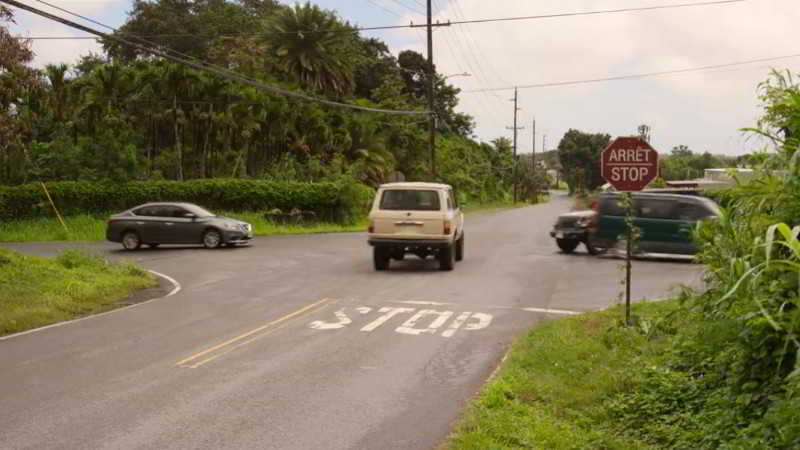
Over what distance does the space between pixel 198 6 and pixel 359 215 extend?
129 ft

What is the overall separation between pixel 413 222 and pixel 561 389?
1089cm

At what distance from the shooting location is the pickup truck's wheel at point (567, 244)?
77.9 ft

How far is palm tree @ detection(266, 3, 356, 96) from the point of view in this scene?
4994 cm

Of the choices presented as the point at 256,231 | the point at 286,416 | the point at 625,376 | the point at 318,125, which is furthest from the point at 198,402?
the point at 318,125

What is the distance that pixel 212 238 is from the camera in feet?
87.2

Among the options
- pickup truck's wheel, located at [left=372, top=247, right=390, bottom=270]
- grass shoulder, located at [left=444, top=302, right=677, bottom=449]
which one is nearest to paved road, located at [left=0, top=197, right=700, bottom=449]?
pickup truck's wheel, located at [left=372, top=247, right=390, bottom=270]

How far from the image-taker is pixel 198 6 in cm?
7081

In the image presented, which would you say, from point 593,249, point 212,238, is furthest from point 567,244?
point 212,238

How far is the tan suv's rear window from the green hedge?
61.1 ft

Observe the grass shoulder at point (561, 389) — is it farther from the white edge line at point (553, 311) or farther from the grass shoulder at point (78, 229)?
the grass shoulder at point (78, 229)

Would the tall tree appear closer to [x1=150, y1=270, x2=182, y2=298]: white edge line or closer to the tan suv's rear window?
[x1=150, y1=270, x2=182, y2=298]: white edge line

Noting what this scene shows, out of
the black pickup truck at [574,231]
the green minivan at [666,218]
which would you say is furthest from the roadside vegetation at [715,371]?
the black pickup truck at [574,231]

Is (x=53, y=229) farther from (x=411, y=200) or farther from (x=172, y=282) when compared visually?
(x=411, y=200)

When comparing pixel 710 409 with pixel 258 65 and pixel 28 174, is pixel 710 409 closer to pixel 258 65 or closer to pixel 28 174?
pixel 28 174
